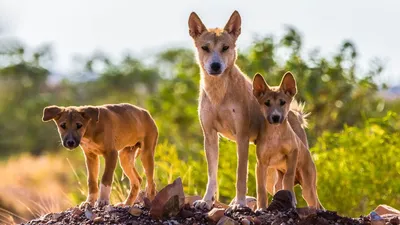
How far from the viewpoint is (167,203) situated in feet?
32.5

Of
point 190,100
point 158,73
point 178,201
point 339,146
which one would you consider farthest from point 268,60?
point 158,73

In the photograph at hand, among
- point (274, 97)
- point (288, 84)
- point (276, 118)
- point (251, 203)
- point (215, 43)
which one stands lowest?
point (251, 203)

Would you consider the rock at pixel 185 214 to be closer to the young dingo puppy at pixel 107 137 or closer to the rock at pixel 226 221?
the rock at pixel 226 221

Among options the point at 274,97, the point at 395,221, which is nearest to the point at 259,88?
the point at 274,97

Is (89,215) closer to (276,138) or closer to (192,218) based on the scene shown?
(192,218)

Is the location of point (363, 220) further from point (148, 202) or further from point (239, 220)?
point (148, 202)

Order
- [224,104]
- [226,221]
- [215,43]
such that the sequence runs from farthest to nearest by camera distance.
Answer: [215,43] → [224,104] → [226,221]

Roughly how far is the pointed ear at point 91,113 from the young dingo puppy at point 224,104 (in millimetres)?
1171

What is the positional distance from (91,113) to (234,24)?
1945mm

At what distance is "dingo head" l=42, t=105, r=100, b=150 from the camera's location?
34.4ft

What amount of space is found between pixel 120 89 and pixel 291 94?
35124 mm

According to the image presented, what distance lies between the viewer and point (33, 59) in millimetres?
44125

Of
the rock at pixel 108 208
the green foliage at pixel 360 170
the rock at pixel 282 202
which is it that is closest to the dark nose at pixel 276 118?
the rock at pixel 282 202

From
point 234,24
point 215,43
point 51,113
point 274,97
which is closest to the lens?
point 274,97
